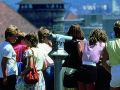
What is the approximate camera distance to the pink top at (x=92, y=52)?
31.5ft

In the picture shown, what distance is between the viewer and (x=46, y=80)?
33.8 ft

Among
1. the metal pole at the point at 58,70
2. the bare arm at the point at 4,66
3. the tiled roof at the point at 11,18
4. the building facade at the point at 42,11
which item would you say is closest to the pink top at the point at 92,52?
the bare arm at the point at 4,66

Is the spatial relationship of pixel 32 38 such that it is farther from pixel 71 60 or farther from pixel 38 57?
pixel 71 60

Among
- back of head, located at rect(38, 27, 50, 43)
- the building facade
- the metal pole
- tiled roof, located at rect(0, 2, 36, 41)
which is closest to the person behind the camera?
the metal pole

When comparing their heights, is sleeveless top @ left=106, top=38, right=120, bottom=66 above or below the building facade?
below

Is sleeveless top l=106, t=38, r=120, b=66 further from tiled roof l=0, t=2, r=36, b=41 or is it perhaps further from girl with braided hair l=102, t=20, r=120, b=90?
tiled roof l=0, t=2, r=36, b=41

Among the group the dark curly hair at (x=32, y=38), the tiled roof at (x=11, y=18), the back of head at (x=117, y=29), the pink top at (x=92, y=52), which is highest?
the tiled roof at (x=11, y=18)

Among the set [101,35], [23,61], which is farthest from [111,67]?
[23,61]

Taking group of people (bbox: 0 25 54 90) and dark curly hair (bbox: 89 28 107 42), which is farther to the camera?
group of people (bbox: 0 25 54 90)

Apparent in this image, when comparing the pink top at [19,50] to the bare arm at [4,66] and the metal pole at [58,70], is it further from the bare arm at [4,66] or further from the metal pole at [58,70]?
the metal pole at [58,70]

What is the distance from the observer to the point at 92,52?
9641 millimetres

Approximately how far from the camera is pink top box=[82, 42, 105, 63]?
960 cm

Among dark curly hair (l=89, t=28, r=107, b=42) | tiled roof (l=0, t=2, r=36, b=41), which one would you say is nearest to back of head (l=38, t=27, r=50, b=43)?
dark curly hair (l=89, t=28, r=107, b=42)

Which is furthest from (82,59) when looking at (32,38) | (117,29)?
(117,29)
